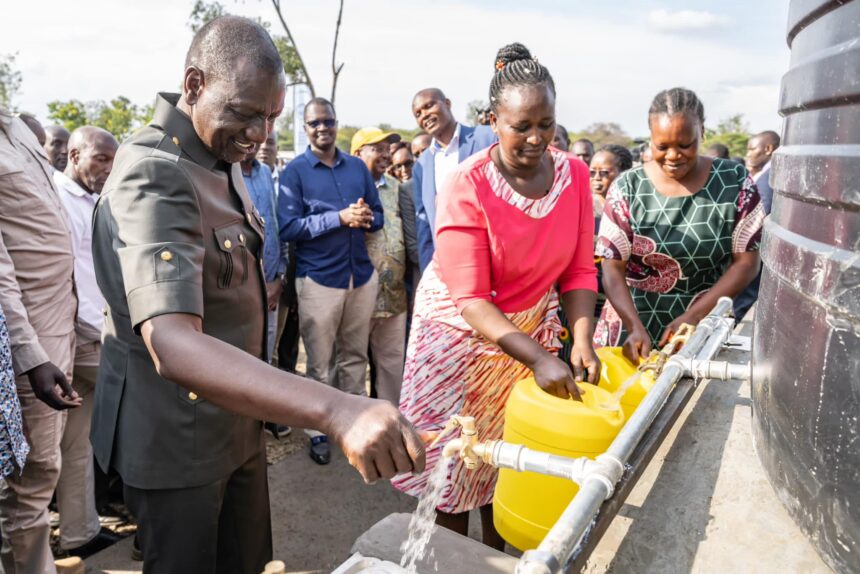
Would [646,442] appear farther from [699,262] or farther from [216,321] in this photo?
[699,262]

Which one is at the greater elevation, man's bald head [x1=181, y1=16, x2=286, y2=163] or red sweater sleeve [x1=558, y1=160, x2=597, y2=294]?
man's bald head [x1=181, y1=16, x2=286, y2=163]

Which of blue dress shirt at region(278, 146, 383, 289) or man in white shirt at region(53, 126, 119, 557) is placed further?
blue dress shirt at region(278, 146, 383, 289)

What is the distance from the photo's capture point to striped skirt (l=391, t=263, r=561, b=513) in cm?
230

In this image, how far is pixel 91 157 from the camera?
3418 mm

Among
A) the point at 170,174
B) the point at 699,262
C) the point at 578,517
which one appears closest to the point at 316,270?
the point at 699,262

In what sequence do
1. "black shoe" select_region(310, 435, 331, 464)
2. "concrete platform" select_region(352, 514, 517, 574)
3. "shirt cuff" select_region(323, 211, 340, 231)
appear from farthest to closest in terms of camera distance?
"shirt cuff" select_region(323, 211, 340, 231) → "black shoe" select_region(310, 435, 331, 464) → "concrete platform" select_region(352, 514, 517, 574)

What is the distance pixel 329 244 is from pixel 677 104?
2.56 meters

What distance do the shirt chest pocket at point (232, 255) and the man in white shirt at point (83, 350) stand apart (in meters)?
1.79

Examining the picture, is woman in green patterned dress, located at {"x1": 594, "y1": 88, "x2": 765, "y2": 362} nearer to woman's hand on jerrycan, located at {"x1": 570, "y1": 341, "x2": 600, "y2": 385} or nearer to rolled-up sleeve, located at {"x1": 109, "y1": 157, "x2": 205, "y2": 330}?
woman's hand on jerrycan, located at {"x1": 570, "y1": 341, "x2": 600, "y2": 385}

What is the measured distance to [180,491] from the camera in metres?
1.75

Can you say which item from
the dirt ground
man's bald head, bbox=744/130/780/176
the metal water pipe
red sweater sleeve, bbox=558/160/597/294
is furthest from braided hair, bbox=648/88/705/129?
man's bald head, bbox=744/130/780/176

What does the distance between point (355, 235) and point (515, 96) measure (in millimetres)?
2540

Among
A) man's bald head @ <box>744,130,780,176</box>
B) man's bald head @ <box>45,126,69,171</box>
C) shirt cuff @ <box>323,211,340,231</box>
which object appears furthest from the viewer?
man's bald head @ <box>744,130,780,176</box>

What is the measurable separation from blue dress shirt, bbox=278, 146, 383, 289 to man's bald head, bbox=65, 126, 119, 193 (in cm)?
125
